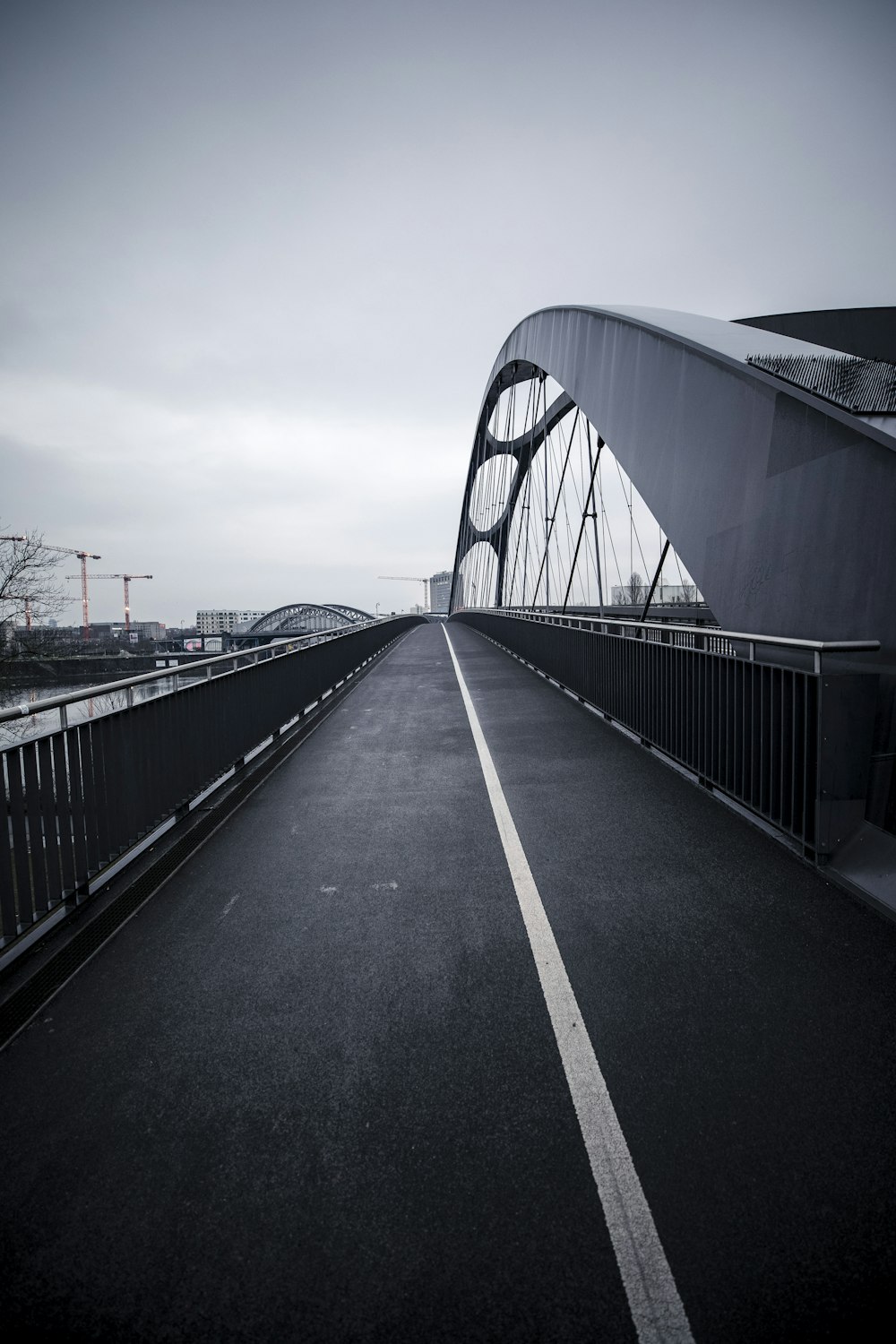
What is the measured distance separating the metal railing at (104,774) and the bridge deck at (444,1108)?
541 millimetres

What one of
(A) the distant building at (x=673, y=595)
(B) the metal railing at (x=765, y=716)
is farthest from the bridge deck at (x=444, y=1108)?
(A) the distant building at (x=673, y=595)

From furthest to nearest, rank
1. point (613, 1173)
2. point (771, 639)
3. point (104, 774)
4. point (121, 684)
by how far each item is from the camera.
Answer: point (771, 639), point (121, 684), point (104, 774), point (613, 1173)

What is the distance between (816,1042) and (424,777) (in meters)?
4.63

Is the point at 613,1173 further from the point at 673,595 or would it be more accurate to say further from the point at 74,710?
the point at 673,595

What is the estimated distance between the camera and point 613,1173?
2062 mm

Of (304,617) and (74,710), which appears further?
(304,617)

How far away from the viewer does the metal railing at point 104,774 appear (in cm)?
355

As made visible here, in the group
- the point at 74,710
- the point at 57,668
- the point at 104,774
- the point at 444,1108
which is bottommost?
the point at 444,1108

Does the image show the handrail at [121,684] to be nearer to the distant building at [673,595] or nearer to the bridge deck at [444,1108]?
the bridge deck at [444,1108]

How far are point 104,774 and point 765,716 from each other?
472 cm

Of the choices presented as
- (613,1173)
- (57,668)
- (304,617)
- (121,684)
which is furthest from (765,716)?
(304,617)

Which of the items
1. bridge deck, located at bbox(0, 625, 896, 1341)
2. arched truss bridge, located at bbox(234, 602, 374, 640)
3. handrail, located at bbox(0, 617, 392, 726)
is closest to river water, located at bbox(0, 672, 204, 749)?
handrail, located at bbox(0, 617, 392, 726)

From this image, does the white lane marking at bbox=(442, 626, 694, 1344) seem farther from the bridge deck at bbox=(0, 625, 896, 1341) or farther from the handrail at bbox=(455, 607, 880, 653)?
the handrail at bbox=(455, 607, 880, 653)

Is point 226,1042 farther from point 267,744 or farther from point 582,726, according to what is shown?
point 582,726
